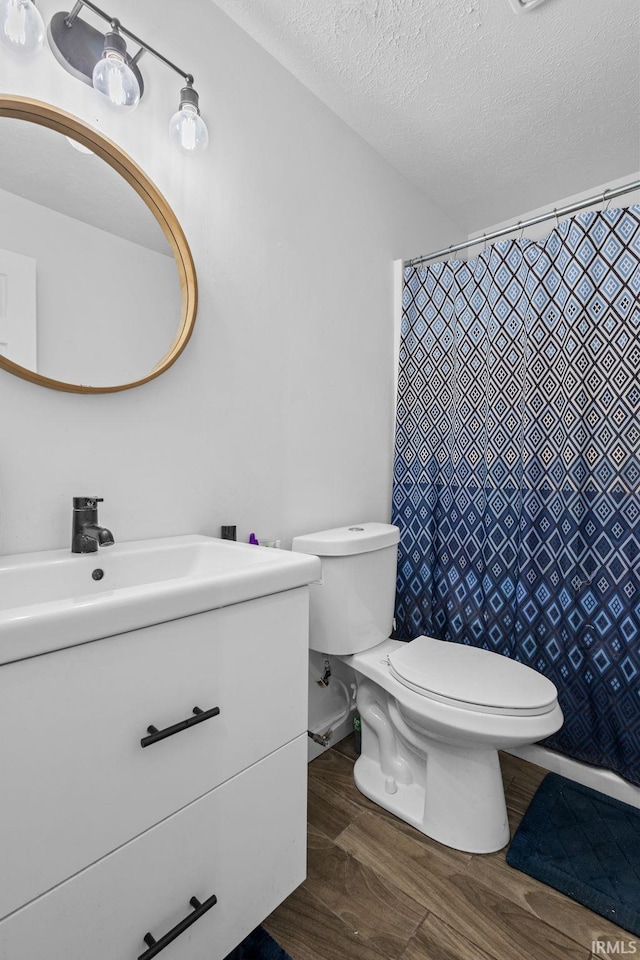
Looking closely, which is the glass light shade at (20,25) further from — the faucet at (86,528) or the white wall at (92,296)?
the faucet at (86,528)

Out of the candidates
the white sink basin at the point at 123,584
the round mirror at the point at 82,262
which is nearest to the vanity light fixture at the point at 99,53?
the round mirror at the point at 82,262

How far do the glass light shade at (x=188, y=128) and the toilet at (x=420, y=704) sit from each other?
110 centimetres

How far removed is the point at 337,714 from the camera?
178 cm

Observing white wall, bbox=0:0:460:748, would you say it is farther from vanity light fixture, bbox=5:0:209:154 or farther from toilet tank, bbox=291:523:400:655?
toilet tank, bbox=291:523:400:655

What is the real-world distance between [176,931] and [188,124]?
5.51ft

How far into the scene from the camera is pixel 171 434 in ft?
4.09

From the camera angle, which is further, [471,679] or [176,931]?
[471,679]

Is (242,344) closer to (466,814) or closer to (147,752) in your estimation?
(147,752)

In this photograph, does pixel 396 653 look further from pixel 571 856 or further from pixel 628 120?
pixel 628 120

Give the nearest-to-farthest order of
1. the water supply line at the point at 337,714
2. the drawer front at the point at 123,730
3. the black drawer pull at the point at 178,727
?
the drawer front at the point at 123,730, the black drawer pull at the point at 178,727, the water supply line at the point at 337,714

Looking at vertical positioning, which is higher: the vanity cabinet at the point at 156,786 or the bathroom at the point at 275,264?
the bathroom at the point at 275,264

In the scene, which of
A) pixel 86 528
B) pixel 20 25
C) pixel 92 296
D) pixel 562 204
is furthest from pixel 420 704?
pixel 562 204

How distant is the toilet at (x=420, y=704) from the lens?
123cm

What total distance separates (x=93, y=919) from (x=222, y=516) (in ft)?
2.84
